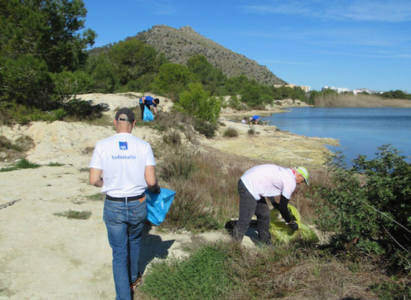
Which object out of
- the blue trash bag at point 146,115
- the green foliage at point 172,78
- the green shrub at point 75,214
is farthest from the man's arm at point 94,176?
the green foliage at point 172,78

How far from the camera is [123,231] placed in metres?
3.17

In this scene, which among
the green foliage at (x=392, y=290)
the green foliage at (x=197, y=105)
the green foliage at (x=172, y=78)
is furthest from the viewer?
the green foliage at (x=172, y=78)

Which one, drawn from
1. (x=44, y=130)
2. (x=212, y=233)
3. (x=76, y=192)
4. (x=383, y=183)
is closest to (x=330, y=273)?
(x=383, y=183)

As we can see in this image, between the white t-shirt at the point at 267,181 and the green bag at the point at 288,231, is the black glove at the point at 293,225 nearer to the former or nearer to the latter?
the green bag at the point at 288,231

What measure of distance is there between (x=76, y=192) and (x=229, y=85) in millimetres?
70502

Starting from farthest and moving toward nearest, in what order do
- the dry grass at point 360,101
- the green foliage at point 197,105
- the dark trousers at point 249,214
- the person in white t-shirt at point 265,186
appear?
the dry grass at point 360,101, the green foliage at point 197,105, the dark trousers at point 249,214, the person in white t-shirt at point 265,186

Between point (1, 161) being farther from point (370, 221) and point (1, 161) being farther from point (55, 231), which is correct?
point (370, 221)

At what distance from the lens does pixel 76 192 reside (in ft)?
23.1

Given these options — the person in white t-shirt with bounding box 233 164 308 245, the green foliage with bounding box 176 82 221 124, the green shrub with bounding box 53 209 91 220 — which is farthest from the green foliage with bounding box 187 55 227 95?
the person in white t-shirt with bounding box 233 164 308 245

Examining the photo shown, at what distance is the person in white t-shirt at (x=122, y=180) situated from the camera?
119 inches

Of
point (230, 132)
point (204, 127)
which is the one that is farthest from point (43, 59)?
point (230, 132)

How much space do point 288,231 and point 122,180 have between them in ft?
9.91

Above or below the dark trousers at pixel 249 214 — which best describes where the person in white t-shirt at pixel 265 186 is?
above

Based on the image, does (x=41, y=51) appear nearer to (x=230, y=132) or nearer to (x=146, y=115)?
(x=146, y=115)
